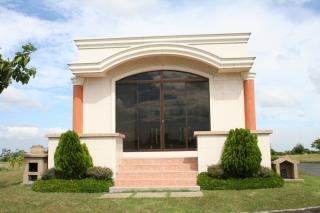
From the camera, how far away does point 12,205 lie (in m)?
7.98

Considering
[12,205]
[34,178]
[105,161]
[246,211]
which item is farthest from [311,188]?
[34,178]

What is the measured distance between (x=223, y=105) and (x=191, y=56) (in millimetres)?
2277

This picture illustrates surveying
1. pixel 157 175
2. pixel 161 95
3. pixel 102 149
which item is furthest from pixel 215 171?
pixel 161 95

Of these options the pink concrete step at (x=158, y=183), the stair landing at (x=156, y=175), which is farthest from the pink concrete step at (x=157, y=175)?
the pink concrete step at (x=158, y=183)

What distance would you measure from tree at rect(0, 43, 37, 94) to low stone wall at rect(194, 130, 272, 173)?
17.8ft

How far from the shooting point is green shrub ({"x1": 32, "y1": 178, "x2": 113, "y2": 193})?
32.5ft

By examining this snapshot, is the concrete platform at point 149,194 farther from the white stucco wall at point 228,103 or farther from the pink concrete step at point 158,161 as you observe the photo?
the white stucco wall at point 228,103

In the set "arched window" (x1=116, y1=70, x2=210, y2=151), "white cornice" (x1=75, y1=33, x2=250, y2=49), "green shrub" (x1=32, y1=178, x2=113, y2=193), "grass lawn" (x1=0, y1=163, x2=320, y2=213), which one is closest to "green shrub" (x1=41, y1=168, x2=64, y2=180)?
"green shrub" (x1=32, y1=178, x2=113, y2=193)

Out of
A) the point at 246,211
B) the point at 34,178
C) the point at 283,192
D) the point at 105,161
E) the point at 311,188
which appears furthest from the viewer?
the point at 34,178

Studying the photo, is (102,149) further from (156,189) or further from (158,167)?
(156,189)

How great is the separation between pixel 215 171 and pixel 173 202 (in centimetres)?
253

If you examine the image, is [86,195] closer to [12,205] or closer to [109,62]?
[12,205]

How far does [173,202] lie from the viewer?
26.1ft

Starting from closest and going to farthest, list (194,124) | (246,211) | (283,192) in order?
(246,211) → (283,192) → (194,124)
